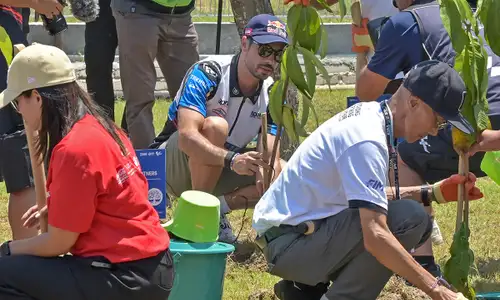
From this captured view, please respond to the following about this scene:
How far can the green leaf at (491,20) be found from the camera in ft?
12.3

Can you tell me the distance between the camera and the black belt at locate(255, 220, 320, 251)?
12.4 feet

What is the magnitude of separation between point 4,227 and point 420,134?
278 centimetres

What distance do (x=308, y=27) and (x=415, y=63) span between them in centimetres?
85

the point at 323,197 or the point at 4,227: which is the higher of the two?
the point at 323,197

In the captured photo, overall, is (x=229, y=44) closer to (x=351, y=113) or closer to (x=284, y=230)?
(x=284, y=230)

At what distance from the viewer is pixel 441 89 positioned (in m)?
3.55

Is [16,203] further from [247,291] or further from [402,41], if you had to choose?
[402,41]

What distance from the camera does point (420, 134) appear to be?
3.59 m

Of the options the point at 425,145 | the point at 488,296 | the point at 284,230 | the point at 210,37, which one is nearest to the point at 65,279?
the point at 284,230

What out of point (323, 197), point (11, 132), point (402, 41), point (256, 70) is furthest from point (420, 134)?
point (11, 132)

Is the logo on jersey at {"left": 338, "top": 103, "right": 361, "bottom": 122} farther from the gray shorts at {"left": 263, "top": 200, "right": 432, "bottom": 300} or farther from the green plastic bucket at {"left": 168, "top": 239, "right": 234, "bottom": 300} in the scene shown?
the green plastic bucket at {"left": 168, "top": 239, "right": 234, "bottom": 300}

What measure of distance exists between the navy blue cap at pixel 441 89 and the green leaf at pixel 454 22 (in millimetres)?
188

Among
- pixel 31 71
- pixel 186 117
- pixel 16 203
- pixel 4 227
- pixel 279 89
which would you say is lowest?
pixel 4 227

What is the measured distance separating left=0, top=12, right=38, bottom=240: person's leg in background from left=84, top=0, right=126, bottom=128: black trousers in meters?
2.14
